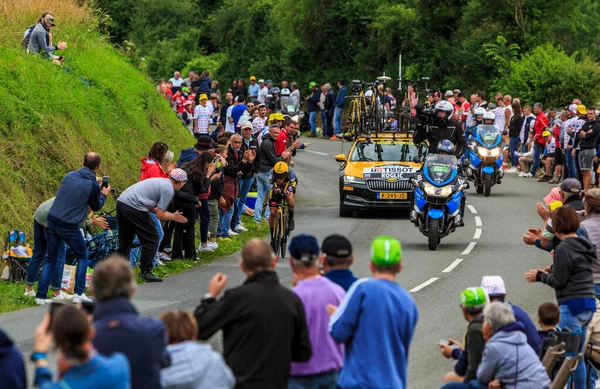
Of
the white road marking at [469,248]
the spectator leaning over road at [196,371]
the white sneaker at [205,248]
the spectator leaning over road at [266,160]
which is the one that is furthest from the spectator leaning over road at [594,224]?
the spectator leaning over road at [266,160]

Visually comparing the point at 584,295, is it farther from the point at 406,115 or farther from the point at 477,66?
the point at 477,66

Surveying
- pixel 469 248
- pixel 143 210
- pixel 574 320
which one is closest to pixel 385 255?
pixel 574 320

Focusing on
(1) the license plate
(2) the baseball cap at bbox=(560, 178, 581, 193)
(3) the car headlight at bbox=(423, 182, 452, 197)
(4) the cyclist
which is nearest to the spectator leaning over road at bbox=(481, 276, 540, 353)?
(2) the baseball cap at bbox=(560, 178, 581, 193)

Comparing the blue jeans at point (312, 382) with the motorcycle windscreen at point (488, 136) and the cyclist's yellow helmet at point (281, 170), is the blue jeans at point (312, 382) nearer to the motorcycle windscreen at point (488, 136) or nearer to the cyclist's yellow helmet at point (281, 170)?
the cyclist's yellow helmet at point (281, 170)

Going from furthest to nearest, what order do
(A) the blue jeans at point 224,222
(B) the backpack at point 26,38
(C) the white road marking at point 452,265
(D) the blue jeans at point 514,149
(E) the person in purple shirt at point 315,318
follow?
(D) the blue jeans at point 514,149 < (B) the backpack at point 26,38 < (A) the blue jeans at point 224,222 < (C) the white road marking at point 452,265 < (E) the person in purple shirt at point 315,318

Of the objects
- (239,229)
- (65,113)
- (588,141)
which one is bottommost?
(239,229)

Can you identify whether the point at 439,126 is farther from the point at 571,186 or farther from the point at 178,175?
the point at 571,186

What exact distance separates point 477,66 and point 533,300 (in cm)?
3057

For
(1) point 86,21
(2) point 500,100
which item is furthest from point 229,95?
(2) point 500,100

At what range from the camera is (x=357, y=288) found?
8.04 metres

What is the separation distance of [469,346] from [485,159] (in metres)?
19.5

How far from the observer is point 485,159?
28625mm

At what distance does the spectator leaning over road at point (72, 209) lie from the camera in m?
14.9

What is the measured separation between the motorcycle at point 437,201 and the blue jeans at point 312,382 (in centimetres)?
1266
